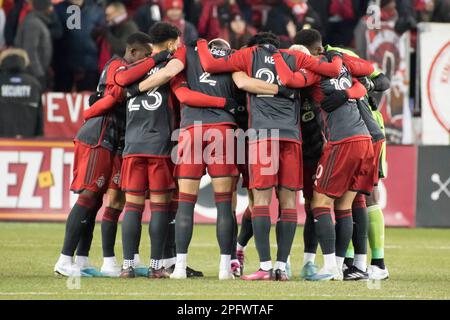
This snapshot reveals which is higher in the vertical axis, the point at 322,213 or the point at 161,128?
the point at 161,128

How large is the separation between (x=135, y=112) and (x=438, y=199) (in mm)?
7433

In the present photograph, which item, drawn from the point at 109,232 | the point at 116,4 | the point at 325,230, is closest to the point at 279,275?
the point at 325,230

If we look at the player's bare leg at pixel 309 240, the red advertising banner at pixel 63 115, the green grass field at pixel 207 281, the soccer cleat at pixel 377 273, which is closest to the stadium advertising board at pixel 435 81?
the green grass field at pixel 207 281

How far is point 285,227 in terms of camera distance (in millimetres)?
11125

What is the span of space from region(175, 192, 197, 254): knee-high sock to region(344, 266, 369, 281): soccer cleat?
160 centimetres

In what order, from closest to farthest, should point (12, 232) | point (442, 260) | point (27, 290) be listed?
point (27, 290) → point (442, 260) → point (12, 232)

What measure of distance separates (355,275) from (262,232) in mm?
1175

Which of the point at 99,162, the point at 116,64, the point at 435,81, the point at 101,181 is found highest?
the point at 435,81

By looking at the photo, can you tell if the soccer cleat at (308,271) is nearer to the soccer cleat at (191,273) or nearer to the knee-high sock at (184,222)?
the soccer cleat at (191,273)

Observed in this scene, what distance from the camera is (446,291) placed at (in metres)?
10.4

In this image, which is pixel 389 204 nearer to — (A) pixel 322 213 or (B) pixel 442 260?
(B) pixel 442 260

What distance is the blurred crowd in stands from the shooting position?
1981 centimetres

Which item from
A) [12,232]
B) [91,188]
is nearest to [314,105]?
[91,188]

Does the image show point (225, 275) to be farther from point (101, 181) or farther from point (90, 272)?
point (101, 181)
